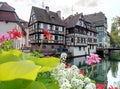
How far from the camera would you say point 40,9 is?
4684 centimetres

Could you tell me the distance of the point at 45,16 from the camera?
1822 inches

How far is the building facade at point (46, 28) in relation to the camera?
42.9 metres

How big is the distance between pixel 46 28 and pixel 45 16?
3788 millimetres

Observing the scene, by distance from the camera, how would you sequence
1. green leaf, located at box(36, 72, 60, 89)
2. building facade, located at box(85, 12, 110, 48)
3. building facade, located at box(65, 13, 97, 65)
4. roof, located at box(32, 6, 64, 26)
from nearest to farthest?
green leaf, located at box(36, 72, 60, 89) → roof, located at box(32, 6, 64, 26) → building facade, located at box(65, 13, 97, 65) → building facade, located at box(85, 12, 110, 48)

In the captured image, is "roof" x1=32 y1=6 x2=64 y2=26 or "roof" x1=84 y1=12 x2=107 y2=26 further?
"roof" x1=84 y1=12 x2=107 y2=26

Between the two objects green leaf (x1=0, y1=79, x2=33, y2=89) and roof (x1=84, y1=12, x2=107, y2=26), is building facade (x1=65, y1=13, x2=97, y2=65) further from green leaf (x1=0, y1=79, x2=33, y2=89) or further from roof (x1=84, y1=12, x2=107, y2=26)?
green leaf (x1=0, y1=79, x2=33, y2=89)

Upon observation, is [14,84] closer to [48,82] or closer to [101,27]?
[48,82]

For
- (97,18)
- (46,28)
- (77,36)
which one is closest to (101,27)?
(97,18)

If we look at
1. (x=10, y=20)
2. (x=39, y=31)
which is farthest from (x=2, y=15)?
(x=39, y=31)

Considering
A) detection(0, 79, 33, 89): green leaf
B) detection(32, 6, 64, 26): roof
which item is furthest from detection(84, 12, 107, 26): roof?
detection(0, 79, 33, 89): green leaf

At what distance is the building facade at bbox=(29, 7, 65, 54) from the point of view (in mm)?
42938

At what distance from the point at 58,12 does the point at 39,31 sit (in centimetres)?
1160

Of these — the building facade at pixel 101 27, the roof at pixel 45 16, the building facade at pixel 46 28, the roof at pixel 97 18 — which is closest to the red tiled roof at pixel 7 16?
the building facade at pixel 46 28

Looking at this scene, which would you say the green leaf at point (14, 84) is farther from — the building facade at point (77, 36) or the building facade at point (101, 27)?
the building facade at point (101, 27)
